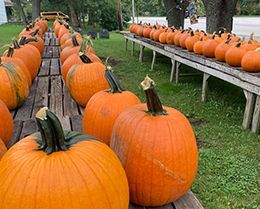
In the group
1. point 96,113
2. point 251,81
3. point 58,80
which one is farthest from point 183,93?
point 96,113

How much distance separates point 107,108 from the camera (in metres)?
1.92

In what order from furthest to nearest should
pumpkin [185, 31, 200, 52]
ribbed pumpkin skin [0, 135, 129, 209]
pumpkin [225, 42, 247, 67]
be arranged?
pumpkin [185, 31, 200, 52] → pumpkin [225, 42, 247, 67] → ribbed pumpkin skin [0, 135, 129, 209]

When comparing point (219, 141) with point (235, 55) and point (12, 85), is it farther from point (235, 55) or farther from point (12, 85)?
point (12, 85)

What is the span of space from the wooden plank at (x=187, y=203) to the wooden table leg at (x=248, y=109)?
2.53 m

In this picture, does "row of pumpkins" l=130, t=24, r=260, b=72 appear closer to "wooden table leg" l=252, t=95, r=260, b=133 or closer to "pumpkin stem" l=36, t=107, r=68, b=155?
"wooden table leg" l=252, t=95, r=260, b=133

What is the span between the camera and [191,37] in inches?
226

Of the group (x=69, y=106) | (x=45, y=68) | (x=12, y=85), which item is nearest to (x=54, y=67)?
(x=45, y=68)

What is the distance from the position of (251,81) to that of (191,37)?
2.22 metres

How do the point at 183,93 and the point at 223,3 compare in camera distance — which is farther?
the point at 223,3

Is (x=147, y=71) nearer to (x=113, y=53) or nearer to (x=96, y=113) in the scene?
(x=113, y=53)

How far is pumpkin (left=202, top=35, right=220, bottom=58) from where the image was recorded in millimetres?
4914

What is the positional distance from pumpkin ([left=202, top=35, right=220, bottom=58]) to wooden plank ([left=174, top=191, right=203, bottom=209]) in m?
3.65

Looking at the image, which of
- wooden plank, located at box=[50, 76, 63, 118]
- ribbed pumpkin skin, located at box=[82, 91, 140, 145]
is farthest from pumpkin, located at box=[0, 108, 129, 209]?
wooden plank, located at box=[50, 76, 63, 118]

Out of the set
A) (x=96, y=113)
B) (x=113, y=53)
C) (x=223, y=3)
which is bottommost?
(x=113, y=53)
